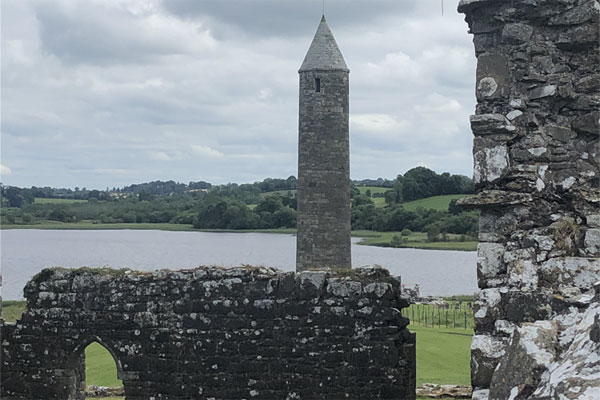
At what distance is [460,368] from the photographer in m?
14.0

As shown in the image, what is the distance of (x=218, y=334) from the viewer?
8922 millimetres

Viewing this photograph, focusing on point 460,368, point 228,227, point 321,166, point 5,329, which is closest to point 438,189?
point 228,227

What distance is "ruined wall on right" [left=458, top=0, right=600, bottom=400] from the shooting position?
5.30 metres

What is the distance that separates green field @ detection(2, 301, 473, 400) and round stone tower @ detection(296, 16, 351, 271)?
11.6m

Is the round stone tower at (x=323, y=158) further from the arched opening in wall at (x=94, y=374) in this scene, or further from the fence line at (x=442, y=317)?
the arched opening in wall at (x=94, y=374)

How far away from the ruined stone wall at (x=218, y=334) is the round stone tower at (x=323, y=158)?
1889cm

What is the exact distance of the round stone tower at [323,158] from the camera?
27906 mm

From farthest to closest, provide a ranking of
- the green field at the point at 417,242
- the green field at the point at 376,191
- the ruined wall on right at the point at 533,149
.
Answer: the green field at the point at 376,191 < the green field at the point at 417,242 < the ruined wall on right at the point at 533,149

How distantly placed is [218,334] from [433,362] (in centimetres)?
652

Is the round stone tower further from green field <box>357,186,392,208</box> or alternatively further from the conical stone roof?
green field <box>357,186,392,208</box>

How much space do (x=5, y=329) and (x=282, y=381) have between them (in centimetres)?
334

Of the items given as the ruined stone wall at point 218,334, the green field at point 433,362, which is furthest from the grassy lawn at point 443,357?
the ruined stone wall at point 218,334

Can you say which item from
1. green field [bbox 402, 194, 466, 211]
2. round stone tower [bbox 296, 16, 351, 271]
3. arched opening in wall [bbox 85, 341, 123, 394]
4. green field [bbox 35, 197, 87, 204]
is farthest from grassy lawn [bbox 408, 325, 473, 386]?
green field [bbox 35, 197, 87, 204]

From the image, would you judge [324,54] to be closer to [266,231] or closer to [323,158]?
[323,158]
